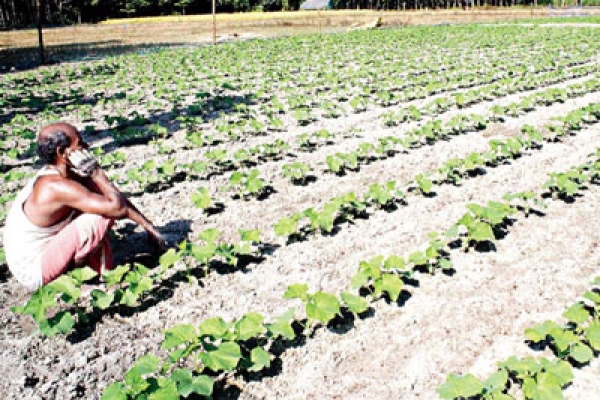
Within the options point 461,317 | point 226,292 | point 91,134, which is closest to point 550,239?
point 461,317

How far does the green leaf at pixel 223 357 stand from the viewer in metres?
2.81

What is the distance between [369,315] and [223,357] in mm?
1184

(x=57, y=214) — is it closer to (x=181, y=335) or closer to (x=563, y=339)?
(x=181, y=335)

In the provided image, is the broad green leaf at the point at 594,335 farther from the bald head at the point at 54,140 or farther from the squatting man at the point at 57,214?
the bald head at the point at 54,140

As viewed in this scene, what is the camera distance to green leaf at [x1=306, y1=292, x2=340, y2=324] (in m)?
3.25

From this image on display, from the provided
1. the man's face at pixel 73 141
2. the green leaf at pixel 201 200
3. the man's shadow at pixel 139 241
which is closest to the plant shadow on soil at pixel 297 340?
the man's shadow at pixel 139 241

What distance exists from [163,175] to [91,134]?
3204mm

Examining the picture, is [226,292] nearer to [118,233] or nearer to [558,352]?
[118,233]

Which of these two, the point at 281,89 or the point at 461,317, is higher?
the point at 281,89

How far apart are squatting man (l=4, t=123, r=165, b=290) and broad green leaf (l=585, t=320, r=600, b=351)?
302cm

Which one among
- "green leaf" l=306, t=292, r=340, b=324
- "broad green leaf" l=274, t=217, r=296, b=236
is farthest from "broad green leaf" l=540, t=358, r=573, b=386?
"broad green leaf" l=274, t=217, r=296, b=236

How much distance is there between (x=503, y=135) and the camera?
7.84m

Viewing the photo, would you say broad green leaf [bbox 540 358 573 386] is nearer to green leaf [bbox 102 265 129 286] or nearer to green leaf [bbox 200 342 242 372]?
green leaf [bbox 200 342 242 372]

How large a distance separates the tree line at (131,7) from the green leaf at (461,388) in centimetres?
5938
